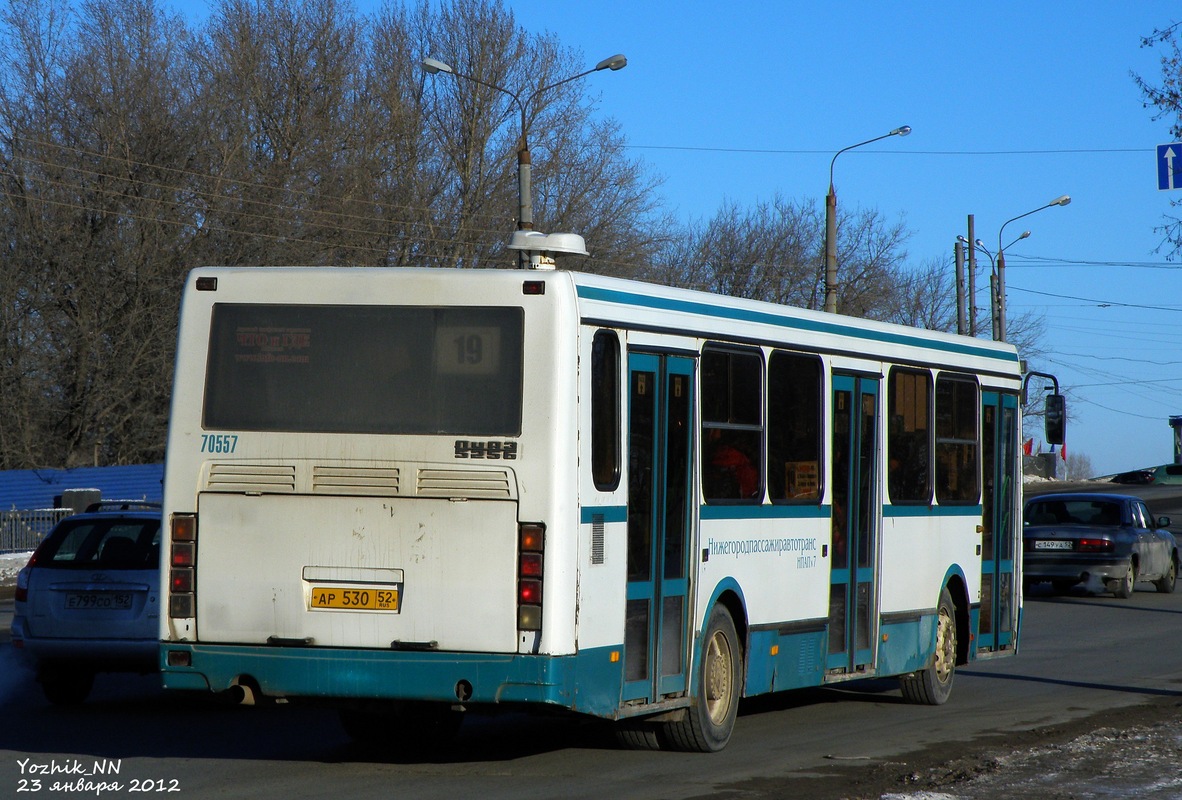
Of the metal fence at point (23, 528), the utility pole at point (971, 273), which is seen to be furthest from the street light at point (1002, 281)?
the metal fence at point (23, 528)

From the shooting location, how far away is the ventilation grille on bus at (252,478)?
28.3ft

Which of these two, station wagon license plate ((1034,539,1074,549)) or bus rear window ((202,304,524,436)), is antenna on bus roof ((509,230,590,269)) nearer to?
bus rear window ((202,304,524,436))

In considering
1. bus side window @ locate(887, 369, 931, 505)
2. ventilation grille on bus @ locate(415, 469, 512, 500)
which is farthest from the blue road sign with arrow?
ventilation grille on bus @ locate(415, 469, 512, 500)

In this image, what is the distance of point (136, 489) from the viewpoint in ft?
118

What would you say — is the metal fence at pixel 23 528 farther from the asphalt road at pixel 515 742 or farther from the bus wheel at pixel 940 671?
the bus wheel at pixel 940 671

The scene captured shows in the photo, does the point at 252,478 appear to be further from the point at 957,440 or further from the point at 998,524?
the point at 998,524

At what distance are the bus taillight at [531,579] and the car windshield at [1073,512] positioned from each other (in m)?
18.6

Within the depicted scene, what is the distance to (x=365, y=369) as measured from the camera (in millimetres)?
8648

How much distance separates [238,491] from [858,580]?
16.6 ft

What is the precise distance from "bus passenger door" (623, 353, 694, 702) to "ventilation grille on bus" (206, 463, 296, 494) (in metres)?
1.88

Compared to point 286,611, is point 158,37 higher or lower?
higher

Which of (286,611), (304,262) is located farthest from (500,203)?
(286,611)

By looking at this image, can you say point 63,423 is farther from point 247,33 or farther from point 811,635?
point 811,635

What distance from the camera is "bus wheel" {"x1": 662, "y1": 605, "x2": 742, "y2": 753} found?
31.8 ft
